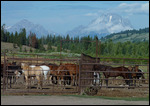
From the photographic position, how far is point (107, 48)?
4434 inches

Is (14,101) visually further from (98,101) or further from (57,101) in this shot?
(98,101)

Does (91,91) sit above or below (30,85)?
below

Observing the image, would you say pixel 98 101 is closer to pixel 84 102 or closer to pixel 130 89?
pixel 84 102

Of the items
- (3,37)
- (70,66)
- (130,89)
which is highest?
(3,37)

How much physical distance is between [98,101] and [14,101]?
8.25 ft

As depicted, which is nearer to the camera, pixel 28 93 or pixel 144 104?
pixel 144 104

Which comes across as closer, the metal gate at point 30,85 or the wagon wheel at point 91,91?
the metal gate at point 30,85

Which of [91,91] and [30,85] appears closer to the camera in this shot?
[30,85]

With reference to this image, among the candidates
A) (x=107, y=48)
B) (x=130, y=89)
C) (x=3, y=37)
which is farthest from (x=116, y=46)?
(x=130, y=89)

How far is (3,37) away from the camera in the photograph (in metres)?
115

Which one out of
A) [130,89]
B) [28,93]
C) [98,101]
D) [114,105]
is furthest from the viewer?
[130,89]

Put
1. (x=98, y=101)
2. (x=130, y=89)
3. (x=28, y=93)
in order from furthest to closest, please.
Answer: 1. (x=130, y=89)
2. (x=28, y=93)
3. (x=98, y=101)

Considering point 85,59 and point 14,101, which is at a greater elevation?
point 85,59

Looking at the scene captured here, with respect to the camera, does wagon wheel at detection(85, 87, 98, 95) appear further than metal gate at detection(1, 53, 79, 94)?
Yes
